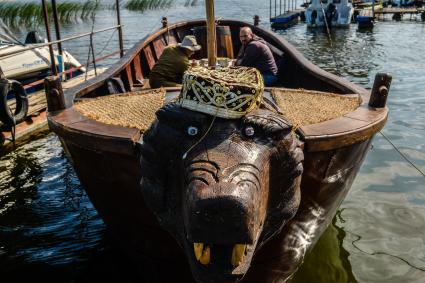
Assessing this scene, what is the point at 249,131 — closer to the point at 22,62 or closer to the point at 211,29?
the point at 211,29

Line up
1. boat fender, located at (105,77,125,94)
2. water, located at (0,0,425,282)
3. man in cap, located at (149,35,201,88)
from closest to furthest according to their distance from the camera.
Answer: water, located at (0,0,425,282) → boat fender, located at (105,77,125,94) → man in cap, located at (149,35,201,88)

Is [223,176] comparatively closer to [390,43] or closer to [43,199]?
Result: [43,199]

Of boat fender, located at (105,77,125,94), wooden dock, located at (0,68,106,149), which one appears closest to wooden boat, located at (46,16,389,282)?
boat fender, located at (105,77,125,94)

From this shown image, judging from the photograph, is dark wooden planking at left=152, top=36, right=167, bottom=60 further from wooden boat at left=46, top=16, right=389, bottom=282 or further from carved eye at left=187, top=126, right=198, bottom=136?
carved eye at left=187, top=126, right=198, bottom=136

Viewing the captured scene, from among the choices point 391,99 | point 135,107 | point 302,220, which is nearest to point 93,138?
point 135,107

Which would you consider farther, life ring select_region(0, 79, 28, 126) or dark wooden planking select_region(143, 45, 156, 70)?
dark wooden planking select_region(143, 45, 156, 70)

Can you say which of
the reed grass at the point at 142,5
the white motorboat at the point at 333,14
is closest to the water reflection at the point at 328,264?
the white motorboat at the point at 333,14

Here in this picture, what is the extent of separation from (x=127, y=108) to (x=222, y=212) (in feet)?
7.03

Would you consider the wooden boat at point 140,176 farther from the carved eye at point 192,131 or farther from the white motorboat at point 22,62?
the white motorboat at point 22,62

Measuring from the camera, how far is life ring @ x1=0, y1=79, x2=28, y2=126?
6.73 m

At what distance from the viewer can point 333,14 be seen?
93.0 feet

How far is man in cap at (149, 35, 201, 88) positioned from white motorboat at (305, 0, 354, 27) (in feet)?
81.0

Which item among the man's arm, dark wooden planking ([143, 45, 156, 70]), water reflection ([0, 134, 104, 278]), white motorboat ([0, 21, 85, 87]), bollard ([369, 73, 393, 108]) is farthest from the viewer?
white motorboat ([0, 21, 85, 87])

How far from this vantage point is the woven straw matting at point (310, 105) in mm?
3250
